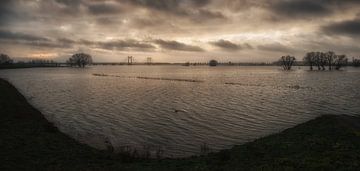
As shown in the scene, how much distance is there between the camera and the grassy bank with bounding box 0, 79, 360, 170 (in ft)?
46.2

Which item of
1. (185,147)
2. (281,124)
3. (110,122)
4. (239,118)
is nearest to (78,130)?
(110,122)

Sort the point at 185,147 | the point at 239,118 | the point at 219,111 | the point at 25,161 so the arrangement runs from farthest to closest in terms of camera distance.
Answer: the point at 219,111
the point at 239,118
the point at 185,147
the point at 25,161

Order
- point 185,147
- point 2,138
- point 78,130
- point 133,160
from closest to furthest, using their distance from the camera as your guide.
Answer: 1. point 133,160
2. point 2,138
3. point 185,147
4. point 78,130

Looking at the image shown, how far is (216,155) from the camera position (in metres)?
16.9

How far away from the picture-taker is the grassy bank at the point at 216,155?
554 inches

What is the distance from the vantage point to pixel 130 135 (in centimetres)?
2480

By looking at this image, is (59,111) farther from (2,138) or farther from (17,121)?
(2,138)

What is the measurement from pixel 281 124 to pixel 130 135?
47.3 ft

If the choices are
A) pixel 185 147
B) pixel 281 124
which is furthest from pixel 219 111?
pixel 185 147

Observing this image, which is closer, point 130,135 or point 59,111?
point 130,135

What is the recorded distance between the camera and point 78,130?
87.8 ft

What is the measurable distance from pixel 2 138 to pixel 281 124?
23139mm

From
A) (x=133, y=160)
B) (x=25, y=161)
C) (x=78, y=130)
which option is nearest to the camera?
(x=25, y=161)

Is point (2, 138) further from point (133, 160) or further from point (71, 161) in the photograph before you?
point (133, 160)
